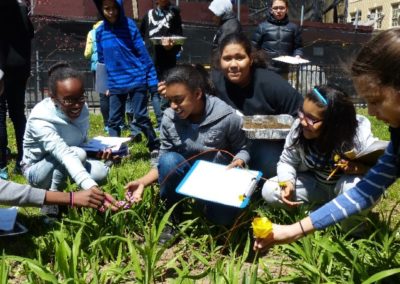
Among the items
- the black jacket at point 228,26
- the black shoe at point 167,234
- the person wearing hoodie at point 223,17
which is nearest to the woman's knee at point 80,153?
the black shoe at point 167,234

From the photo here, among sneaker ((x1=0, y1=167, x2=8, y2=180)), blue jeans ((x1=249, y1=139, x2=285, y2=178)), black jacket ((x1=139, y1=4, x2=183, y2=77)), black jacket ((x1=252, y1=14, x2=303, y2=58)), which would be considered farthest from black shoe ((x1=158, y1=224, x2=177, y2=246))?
black jacket ((x1=252, y1=14, x2=303, y2=58))

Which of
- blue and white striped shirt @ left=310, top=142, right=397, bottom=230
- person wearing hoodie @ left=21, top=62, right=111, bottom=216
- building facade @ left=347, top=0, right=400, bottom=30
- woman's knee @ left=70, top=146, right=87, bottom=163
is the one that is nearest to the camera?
blue and white striped shirt @ left=310, top=142, right=397, bottom=230

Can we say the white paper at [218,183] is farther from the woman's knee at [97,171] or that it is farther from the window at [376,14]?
the window at [376,14]

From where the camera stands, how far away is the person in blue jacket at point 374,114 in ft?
5.30

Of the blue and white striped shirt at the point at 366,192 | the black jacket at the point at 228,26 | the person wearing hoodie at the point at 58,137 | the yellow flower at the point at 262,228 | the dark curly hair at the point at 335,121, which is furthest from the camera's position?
the black jacket at the point at 228,26

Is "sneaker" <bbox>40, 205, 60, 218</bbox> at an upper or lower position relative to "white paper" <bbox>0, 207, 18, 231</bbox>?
lower

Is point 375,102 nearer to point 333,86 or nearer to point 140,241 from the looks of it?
point 333,86

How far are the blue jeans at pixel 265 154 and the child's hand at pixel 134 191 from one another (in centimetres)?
71

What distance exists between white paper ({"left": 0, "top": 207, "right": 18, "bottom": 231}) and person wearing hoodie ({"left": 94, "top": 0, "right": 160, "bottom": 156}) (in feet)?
Answer: 6.73

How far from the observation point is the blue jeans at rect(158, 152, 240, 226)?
263 cm

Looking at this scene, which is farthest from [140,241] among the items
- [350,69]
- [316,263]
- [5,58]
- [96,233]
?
[5,58]

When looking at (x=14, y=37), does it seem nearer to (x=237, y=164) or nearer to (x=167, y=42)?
(x=167, y=42)

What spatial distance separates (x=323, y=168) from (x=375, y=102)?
1061 mm

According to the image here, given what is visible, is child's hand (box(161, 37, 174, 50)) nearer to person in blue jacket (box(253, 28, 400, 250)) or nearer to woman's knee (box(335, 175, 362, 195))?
woman's knee (box(335, 175, 362, 195))
